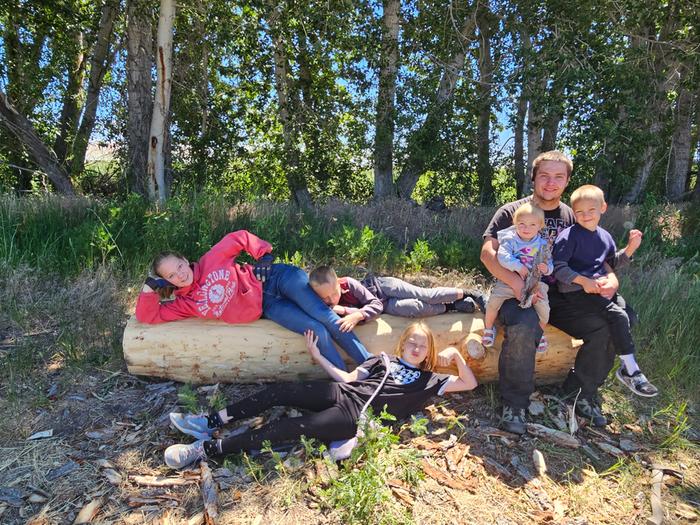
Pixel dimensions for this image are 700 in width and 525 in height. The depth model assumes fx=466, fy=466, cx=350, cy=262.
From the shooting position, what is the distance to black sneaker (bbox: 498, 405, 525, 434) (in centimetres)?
321

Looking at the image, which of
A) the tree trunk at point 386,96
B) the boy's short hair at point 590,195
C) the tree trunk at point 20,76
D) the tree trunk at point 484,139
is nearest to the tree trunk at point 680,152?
the tree trunk at point 484,139

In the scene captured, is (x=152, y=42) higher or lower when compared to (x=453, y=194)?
higher

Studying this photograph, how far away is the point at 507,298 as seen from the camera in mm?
3326

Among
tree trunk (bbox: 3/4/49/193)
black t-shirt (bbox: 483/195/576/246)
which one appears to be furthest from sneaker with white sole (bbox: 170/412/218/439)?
tree trunk (bbox: 3/4/49/193)

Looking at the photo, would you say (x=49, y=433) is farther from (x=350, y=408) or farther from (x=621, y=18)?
(x=621, y=18)

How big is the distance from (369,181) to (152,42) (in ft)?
16.1

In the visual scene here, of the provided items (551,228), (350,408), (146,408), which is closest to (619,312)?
(551,228)

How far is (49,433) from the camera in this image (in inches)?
120

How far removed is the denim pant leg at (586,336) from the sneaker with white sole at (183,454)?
2.63 m

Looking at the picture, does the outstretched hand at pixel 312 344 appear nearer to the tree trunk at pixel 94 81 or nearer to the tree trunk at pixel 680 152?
the tree trunk at pixel 94 81

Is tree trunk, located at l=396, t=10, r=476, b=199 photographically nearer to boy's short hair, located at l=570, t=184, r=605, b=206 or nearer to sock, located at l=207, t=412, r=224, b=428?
boy's short hair, located at l=570, t=184, r=605, b=206

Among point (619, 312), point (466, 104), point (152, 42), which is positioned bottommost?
point (619, 312)

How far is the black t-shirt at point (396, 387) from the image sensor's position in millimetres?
3088

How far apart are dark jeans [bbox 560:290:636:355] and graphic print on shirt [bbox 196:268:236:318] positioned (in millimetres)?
2529
